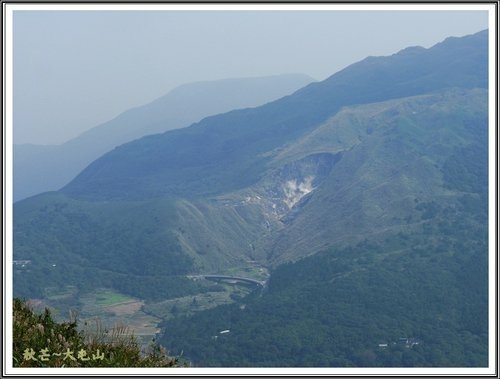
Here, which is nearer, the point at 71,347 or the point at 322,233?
the point at 71,347

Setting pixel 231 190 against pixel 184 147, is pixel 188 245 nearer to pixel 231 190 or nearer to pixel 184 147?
pixel 231 190

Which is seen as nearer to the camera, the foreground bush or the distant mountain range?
the foreground bush

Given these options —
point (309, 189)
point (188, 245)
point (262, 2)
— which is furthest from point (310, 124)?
point (262, 2)

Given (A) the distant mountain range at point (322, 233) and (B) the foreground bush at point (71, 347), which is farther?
(A) the distant mountain range at point (322, 233)

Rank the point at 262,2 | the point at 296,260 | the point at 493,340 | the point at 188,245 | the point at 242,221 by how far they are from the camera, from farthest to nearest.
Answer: the point at 242,221
the point at 188,245
the point at 296,260
the point at 262,2
the point at 493,340

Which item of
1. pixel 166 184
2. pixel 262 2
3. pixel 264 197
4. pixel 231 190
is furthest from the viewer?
pixel 166 184
